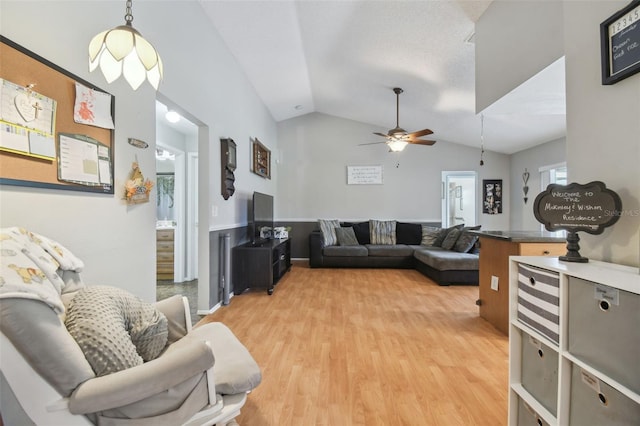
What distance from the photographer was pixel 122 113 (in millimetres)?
1729

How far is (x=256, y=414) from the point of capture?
4.97ft

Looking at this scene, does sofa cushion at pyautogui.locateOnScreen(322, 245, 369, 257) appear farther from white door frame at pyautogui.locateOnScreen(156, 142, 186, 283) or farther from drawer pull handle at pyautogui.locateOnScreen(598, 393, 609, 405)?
drawer pull handle at pyautogui.locateOnScreen(598, 393, 609, 405)

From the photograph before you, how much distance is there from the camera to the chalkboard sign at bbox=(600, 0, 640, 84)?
101 cm

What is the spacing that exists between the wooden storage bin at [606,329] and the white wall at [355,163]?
17.2ft

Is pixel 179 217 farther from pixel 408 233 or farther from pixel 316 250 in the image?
pixel 408 233

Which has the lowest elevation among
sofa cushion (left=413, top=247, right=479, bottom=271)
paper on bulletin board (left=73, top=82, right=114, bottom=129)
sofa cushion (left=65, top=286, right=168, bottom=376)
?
sofa cushion (left=413, top=247, right=479, bottom=271)

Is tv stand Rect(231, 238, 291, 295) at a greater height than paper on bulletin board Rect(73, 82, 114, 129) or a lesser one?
lesser

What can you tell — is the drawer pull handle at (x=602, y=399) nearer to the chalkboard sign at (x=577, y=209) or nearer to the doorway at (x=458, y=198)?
the chalkboard sign at (x=577, y=209)

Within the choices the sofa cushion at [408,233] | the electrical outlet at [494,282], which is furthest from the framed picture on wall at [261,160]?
the electrical outlet at [494,282]

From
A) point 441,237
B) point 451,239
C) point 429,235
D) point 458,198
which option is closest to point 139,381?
point 451,239

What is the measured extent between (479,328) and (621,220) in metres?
1.91

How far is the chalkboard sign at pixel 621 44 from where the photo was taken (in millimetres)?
1010

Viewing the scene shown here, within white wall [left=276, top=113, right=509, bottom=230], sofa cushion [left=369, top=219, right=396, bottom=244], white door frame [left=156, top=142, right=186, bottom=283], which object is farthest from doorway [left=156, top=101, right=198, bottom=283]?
sofa cushion [left=369, top=219, right=396, bottom=244]

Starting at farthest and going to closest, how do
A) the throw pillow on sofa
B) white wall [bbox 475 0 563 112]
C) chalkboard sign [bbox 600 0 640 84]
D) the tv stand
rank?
the throw pillow on sofa
the tv stand
white wall [bbox 475 0 563 112]
chalkboard sign [bbox 600 0 640 84]
